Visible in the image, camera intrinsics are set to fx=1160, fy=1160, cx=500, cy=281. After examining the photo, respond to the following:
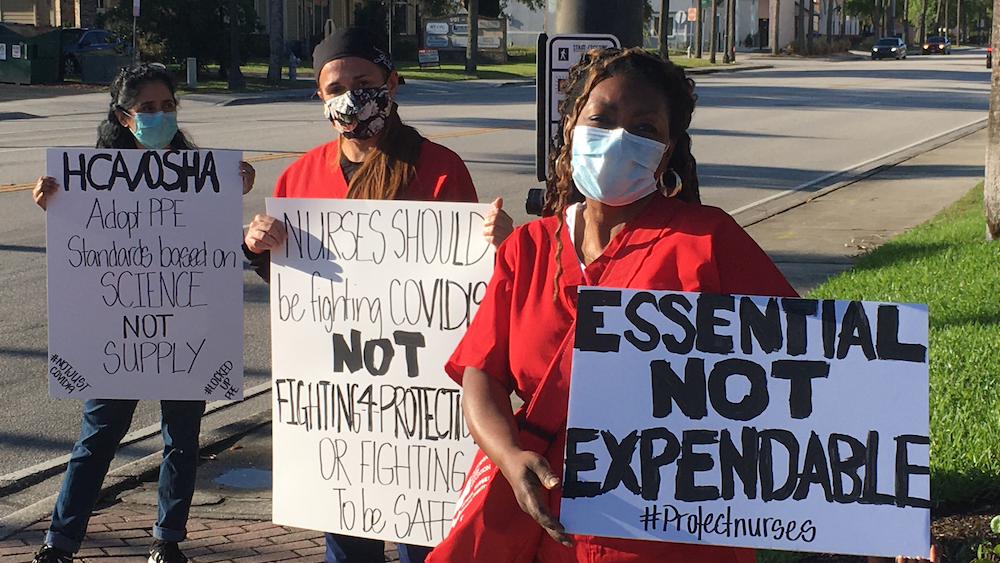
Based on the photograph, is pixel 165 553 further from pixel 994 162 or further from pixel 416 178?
pixel 994 162

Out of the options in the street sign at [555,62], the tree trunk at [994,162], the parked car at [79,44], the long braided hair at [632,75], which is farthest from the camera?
the parked car at [79,44]

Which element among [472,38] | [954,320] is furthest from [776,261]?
[472,38]

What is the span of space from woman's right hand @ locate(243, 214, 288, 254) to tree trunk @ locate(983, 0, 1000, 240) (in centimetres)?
714

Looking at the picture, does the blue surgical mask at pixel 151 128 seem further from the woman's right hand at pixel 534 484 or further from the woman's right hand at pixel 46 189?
the woman's right hand at pixel 534 484

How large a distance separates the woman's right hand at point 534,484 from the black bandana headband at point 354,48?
1.65 metres

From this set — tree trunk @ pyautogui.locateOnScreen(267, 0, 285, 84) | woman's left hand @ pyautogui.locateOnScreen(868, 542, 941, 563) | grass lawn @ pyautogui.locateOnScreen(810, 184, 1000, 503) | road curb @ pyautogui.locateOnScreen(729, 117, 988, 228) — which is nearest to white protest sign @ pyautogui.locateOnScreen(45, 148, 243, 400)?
woman's left hand @ pyautogui.locateOnScreen(868, 542, 941, 563)

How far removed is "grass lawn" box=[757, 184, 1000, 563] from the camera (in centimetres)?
433

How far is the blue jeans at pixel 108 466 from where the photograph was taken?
12.8 feet

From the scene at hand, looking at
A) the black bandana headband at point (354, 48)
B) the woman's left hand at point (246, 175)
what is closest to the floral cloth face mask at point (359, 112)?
the black bandana headband at point (354, 48)

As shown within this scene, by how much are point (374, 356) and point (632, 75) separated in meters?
1.43

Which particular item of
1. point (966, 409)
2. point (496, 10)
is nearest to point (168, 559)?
point (966, 409)

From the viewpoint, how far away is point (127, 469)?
5203mm

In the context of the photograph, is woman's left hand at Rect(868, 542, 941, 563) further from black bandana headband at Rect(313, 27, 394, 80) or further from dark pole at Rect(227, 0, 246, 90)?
dark pole at Rect(227, 0, 246, 90)

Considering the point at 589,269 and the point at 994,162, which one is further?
the point at 994,162
